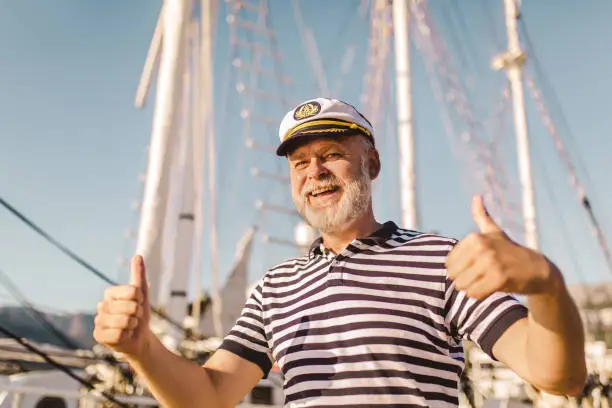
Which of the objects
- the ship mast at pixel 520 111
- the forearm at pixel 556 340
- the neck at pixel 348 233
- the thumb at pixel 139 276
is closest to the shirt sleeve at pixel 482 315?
the forearm at pixel 556 340

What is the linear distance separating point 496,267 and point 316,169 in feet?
3.44

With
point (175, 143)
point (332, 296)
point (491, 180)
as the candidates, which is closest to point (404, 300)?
point (332, 296)

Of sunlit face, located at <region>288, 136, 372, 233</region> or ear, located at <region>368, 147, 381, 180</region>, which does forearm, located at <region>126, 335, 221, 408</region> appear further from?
ear, located at <region>368, 147, 381, 180</region>

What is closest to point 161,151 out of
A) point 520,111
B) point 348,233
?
point 348,233

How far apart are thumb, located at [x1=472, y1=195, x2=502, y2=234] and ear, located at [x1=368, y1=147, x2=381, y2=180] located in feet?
2.68

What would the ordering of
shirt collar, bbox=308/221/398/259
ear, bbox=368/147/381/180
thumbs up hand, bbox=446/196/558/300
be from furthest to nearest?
ear, bbox=368/147/381/180 < shirt collar, bbox=308/221/398/259 < thumbs up hand, bbox=446/196/558/300

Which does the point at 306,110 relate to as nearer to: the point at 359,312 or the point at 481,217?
the point at 359,312

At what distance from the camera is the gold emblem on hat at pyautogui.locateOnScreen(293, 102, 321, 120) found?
88.0 inches

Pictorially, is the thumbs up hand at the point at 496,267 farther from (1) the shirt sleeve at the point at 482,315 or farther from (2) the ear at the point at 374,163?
(2) the ear at the point at 374,163

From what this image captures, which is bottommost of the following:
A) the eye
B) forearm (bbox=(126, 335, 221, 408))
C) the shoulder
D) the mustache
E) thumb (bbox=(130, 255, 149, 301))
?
forearm (bbox=(126, 335, 221, 408))

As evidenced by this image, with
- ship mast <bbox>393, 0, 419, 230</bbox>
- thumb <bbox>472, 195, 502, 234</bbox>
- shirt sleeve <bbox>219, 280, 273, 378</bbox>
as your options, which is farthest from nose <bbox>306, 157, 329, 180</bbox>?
ship mast <bbox>393, 0, 419, 230</bbox>

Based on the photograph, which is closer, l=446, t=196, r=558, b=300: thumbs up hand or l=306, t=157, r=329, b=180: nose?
l=446, t=196, r=558, b=300: thumbs up hand

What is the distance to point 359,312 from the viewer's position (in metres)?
1.87

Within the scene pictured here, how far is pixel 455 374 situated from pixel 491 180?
28785 mm
